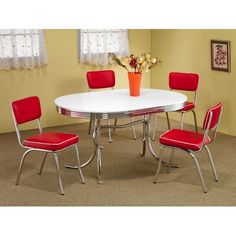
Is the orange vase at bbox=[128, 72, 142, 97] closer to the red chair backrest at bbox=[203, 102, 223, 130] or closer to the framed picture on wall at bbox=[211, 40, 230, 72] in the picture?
the red chair backrest at bbox=[203, 102, 223, 130]

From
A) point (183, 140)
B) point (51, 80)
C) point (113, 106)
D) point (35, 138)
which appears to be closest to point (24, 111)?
point (35, 138)

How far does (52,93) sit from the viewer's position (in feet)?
21.0

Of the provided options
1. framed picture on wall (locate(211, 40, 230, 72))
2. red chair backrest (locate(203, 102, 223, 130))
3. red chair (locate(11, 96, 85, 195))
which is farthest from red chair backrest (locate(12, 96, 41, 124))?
framed picture on wall (locate(211, 40, 230, 72))

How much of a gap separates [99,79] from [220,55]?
5.26 feet

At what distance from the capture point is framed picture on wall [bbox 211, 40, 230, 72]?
5676mm

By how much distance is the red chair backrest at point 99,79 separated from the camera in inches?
221

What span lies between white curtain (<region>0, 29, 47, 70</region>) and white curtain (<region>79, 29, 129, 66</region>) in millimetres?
619

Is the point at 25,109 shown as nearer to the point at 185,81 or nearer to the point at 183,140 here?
the point at 183,140

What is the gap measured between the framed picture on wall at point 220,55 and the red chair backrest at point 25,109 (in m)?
2.71

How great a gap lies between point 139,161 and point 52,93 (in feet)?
7.14

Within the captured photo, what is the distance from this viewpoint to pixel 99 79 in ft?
18.6

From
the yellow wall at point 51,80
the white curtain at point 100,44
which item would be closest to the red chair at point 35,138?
the yellow wall at point 51,80

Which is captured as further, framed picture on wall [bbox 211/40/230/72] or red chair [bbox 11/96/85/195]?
framed picture on wall [bbox 211/40/230/72]

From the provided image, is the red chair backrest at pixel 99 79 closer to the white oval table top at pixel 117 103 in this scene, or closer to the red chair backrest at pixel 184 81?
the red chair backrest at pixel 184 81
